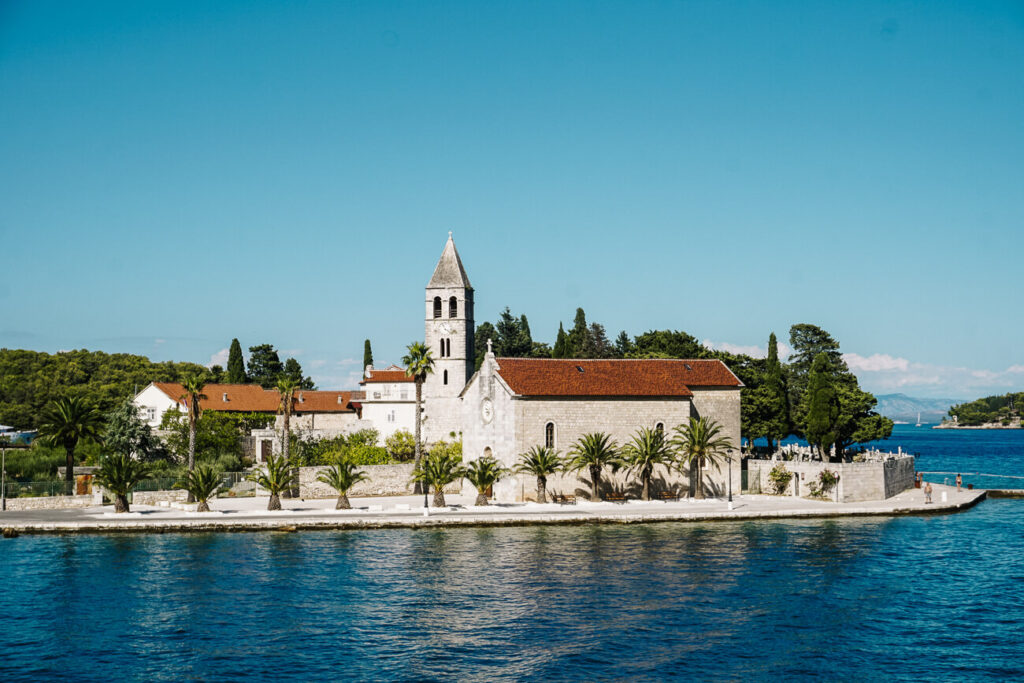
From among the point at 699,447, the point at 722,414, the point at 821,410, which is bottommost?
the point at 699,447

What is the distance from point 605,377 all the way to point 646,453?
5415 millimetres

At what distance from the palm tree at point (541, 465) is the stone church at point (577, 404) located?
1.44ft

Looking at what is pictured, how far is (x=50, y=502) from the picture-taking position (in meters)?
50.2

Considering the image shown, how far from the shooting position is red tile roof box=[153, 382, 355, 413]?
74.8 m

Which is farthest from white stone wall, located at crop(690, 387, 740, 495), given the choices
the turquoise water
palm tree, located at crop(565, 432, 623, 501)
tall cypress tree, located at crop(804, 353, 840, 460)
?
tall cypress tree, located at crop(804, 353, 840, 460)

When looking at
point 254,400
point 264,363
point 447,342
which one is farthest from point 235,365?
point 447,342

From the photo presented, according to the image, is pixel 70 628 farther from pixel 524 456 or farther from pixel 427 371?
pixel 427 371

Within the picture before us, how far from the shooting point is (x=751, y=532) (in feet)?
142

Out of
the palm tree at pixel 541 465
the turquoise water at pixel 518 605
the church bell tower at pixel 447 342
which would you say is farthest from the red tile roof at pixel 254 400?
the turquoise water at pixel 518 605

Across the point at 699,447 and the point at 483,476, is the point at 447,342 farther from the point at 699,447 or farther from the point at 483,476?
the point at 699,447

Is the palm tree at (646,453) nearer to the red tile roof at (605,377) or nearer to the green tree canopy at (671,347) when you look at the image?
the red tile roof at (605,377)

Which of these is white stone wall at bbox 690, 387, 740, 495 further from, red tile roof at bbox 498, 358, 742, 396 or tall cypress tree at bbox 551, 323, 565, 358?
tall cypress tree at bbox 551, 323, 565, 358

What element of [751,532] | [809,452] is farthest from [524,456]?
[809,452]

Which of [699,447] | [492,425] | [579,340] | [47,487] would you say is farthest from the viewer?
[579,340]
